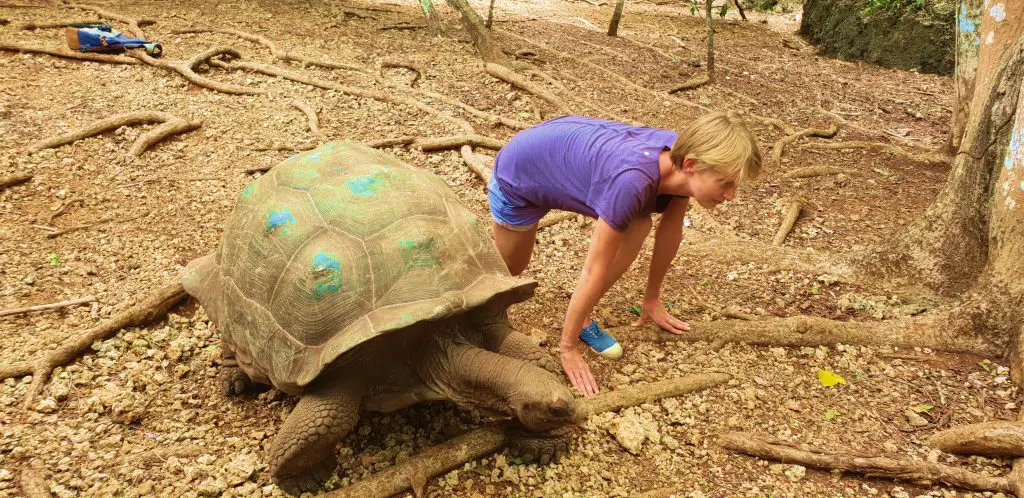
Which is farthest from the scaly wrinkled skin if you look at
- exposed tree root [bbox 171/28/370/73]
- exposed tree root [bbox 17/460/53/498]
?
exposed tree root [bbox 171/28/370/73]

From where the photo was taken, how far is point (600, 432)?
2.83 meters

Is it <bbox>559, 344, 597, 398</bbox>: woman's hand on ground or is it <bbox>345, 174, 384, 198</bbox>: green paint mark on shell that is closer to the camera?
<bbox>345, 174, 384, 198</bbox>: green paint mark on shell

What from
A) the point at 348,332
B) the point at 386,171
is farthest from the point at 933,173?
the point at 348,332

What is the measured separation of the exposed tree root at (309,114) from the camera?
19.1ft

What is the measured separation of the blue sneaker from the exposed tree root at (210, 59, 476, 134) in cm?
309

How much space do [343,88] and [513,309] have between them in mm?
4169

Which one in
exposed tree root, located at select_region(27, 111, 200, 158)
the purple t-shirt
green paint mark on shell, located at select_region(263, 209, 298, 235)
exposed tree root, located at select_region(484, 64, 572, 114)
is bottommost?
exposed tree root, located at select_region(27, 111, 200, 158)

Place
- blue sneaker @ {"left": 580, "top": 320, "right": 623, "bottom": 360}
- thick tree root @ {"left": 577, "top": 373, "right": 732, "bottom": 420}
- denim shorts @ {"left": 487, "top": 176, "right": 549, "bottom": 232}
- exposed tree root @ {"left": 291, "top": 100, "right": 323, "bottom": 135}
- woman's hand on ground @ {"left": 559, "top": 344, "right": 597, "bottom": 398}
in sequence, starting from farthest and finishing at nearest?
exposed tree root @ {"left": 291, "top": 100, "right": 323, "bottom": 135}
blue sneaker @ {"left": 580, "top": 320, "right": 623, "bottom": 360}
denim shorts @ {"left": 487, "top": 176, "right": 549, "bottom": 232}
woman's hand on ground @ {"left": 559, "top": 344, "right": 597, "bottom": 398}
thick tree root @ {"left": 577, "top": 373, "right": 732, "bottom": 420}

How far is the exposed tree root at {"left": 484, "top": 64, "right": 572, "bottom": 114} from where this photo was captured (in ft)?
22.5

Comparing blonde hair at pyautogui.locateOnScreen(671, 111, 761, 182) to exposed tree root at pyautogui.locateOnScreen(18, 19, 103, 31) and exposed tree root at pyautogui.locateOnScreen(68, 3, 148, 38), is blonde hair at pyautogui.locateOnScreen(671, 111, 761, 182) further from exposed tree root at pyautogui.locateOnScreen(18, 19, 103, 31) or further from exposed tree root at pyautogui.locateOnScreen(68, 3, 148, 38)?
exposed tree root at pyautogui.locateOnScreen(18, 19, 103, 31)

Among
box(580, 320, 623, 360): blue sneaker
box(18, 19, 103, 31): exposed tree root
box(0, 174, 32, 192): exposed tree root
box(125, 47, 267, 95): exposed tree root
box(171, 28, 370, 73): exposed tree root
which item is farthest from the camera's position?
box(18, 19, 103, 31): exposed tree root

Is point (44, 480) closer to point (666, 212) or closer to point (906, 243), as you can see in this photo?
point (666, 212)

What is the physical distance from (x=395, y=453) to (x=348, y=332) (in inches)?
28.2

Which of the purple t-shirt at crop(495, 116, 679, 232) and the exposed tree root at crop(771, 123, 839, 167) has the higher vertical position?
the purple t-shirt at crop(495, 116, 679, 232)
